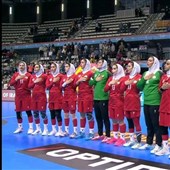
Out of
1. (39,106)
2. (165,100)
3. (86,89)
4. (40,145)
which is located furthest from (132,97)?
(39,106)

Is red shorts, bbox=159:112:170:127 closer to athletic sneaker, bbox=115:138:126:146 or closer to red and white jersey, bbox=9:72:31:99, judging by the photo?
athletic sneaker, bbox=115:138:126:146

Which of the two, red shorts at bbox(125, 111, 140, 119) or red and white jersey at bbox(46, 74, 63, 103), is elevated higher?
red and white jersey at bbox(46, 74, 63, 103)

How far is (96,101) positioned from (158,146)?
171 centimetres

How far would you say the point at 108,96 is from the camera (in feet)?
22.1

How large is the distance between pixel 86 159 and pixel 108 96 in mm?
1798

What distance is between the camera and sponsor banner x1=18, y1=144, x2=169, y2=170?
4.86 metres

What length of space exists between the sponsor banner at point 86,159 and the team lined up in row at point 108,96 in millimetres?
689

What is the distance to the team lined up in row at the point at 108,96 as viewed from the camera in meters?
5.58

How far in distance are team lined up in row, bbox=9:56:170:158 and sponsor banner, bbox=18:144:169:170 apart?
69 cm

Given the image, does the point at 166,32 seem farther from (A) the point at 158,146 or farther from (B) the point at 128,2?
(A) the point at 158,146

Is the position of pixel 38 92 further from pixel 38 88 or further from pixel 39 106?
pixel 39 106

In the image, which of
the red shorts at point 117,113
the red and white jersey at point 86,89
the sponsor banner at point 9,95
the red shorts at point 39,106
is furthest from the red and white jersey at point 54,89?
the sponsor banner at point 9,95

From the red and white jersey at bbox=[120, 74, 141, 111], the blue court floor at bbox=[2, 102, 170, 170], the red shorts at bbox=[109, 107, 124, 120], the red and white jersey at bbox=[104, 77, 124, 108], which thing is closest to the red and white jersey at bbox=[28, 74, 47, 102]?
the blue court floor at bbox=[2, 102, 170, 170]

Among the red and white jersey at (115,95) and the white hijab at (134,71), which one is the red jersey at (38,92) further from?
the white hijab at (134,71)
